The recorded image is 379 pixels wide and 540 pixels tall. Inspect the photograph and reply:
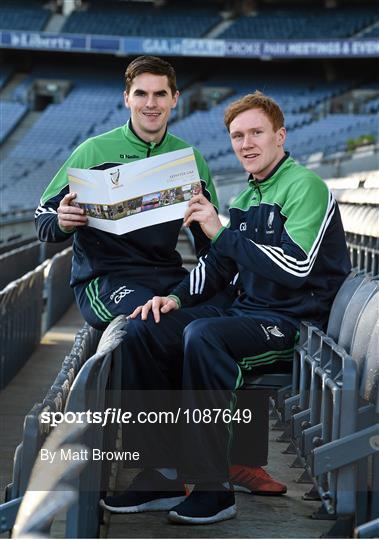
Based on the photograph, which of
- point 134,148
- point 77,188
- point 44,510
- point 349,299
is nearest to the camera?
point 44,510

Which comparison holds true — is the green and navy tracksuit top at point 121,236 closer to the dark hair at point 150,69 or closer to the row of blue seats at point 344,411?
the dark hair at point 150,69

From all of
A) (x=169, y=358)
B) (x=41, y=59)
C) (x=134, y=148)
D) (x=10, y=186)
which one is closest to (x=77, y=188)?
(x=134, y=148)

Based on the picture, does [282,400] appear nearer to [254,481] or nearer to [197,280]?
[254,481]

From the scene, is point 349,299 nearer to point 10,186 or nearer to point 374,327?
point 374,327

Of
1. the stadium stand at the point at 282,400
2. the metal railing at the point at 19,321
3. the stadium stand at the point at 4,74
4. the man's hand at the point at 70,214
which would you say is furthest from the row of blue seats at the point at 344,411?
the stadium stand at the point at 4,74

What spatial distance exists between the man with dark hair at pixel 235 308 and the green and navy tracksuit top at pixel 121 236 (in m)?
0.27

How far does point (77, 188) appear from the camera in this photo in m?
3.73

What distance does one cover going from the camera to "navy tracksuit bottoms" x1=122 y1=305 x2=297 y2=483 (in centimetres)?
310

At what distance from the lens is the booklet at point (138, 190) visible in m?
3.53

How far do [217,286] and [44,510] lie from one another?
5.45 ft

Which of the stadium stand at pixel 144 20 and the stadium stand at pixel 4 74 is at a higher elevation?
the stadium stand at pixel 144 20

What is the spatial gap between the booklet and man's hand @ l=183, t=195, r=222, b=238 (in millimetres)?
56

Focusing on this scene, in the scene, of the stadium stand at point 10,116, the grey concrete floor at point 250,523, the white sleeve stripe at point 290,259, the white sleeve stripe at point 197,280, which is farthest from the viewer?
the stadium stand at point 10,116

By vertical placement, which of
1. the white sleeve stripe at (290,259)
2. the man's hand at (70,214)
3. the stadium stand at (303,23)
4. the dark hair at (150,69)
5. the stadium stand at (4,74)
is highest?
the stadium stand at (303,23)
